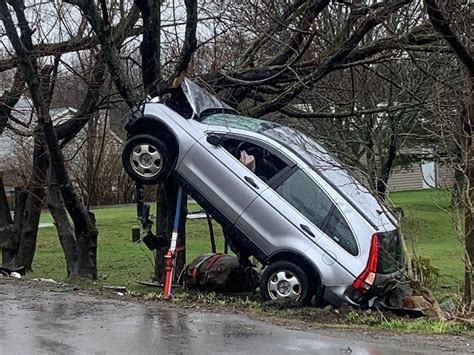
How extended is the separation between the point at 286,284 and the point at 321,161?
166 centimetres

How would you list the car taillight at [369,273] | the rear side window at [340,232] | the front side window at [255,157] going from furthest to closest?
1. the front side window at [255,157]
2. the rear side window at [340,232]
3. the car taillight at [369,273]

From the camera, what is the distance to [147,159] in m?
9.92

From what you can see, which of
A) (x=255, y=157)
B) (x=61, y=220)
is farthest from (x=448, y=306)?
(x=61, y=220)

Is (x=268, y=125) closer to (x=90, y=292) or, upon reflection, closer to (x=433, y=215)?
(x=90, y=292)

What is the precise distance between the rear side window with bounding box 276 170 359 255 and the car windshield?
23 centimetres

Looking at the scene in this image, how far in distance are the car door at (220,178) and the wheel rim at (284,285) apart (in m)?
0.89

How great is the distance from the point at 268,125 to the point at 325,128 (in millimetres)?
6853

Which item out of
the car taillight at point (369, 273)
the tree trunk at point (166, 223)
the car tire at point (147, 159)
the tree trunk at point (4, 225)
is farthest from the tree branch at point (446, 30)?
the tree trunk at point (4, 225)

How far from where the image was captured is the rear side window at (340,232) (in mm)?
8930

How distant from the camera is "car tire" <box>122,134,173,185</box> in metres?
9.78

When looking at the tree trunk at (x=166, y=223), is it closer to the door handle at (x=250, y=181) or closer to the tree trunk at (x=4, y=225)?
the door handle at (x=250, y=181)

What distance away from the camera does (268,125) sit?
10344 millimetres

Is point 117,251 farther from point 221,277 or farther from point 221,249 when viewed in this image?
point 221,277

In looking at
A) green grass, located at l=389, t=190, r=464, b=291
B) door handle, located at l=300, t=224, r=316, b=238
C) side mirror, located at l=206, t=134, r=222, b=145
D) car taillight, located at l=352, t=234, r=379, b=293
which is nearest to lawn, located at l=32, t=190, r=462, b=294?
green grass, located at l=389, t=190, r=464, b=291
